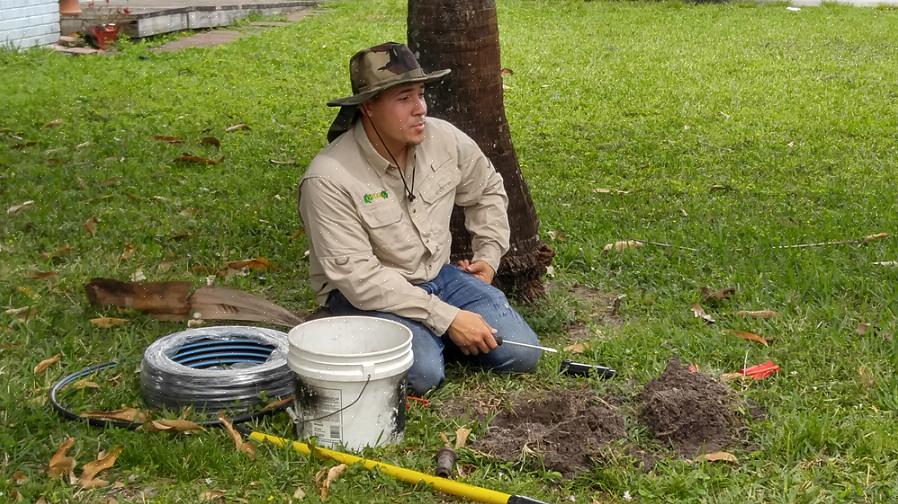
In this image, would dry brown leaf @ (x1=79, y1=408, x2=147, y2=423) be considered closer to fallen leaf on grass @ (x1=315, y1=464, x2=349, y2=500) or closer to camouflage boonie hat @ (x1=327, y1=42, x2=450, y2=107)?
fallen leaf on grass @ (x1=315, y1=464, x2=349, y2=500)

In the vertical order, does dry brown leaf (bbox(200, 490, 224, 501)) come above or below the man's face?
below

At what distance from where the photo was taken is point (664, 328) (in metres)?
5.18

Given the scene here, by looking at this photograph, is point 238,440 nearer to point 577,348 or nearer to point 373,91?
point 373,91

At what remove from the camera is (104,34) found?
12727 mm

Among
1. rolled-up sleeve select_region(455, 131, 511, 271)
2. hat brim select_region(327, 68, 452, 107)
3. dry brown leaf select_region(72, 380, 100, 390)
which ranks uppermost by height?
hat brim select_region(327, 68, 452, 107)

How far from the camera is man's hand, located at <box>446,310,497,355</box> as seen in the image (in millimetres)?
4500

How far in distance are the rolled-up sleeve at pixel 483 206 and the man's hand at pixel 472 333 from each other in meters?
0.57

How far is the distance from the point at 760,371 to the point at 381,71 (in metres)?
1.89

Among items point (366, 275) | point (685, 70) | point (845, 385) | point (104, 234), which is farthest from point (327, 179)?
point (685, 70)

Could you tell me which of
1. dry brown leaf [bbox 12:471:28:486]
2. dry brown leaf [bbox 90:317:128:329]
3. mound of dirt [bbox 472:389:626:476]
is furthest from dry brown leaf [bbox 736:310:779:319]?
dry brown leaf [bbox 12:471:28:486]

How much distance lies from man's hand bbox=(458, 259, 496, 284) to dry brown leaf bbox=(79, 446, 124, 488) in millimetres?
1697

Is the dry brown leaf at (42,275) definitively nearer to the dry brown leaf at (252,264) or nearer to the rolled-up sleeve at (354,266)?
the dry brown leaf at (252,264)

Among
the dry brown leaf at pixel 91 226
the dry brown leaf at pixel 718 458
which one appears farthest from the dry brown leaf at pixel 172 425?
the dry brown leaf at pixel 91 226

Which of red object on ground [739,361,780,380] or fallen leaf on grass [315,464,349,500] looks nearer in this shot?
fallen leaf on grass [315,464,349,500]
